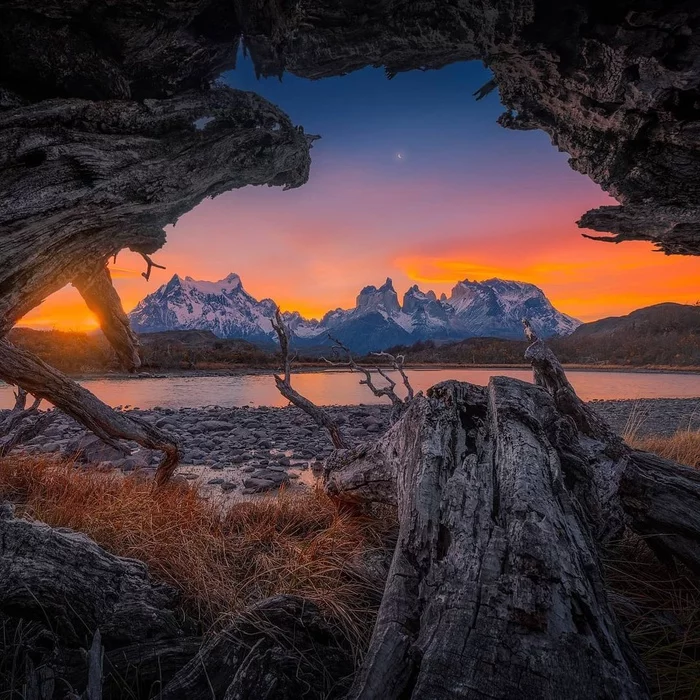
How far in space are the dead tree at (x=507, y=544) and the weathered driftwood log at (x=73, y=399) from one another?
11.7 ft

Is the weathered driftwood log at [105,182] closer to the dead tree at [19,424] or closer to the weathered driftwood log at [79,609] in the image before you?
the weathered driftwood log at [79,609]

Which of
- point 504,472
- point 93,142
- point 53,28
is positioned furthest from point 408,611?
point 53,28

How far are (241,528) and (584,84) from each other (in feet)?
18.0

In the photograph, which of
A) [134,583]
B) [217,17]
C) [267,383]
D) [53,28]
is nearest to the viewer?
[134,583]

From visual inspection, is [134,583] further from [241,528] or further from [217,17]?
[217,17]

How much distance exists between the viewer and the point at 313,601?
2.90 metres

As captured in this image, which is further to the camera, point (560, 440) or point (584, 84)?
point (584, 84)

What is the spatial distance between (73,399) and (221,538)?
2653mm

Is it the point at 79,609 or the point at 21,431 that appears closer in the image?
the point at 79,609

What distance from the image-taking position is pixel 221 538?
418 centimetres

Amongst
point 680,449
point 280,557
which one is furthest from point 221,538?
point 680,449

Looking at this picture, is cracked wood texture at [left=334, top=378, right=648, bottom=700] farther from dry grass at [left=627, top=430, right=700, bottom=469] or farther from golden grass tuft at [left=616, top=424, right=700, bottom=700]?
dry grass at [left=627, top=430, right=700, bottom=469]

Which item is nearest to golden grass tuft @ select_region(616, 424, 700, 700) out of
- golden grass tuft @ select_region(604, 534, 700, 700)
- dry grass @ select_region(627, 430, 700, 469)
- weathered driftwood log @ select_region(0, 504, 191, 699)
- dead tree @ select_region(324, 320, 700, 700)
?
golden grass tuft @ select_region(604, 534, 700, 700)

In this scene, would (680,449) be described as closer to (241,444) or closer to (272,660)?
(272,660)
